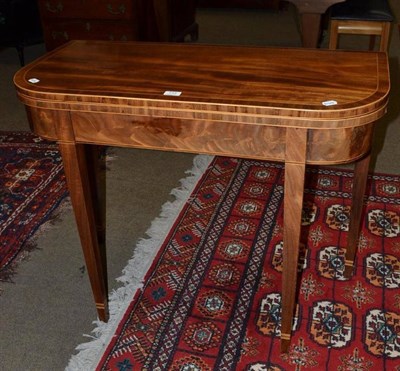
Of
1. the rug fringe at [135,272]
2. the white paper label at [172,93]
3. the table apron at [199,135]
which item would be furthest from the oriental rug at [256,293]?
the white paper label at [172,93]

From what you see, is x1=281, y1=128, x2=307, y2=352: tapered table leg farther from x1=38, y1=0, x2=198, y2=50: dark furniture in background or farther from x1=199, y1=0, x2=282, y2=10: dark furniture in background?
x1=199, y1=0, x2=282, y2=10: dark furniture in background

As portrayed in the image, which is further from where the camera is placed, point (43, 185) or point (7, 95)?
point (7, 95)

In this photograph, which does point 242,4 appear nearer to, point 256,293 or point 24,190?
point 24,190

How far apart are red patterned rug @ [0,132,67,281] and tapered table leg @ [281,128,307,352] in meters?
1.07

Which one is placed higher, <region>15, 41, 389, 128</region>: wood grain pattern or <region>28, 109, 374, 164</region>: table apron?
<region>15, 41, 389, 128</region>: wood grain pattern

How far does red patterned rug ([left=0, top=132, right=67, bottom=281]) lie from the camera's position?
2.03 meters

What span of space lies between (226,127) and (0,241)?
132 cm

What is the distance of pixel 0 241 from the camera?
2.05 meters

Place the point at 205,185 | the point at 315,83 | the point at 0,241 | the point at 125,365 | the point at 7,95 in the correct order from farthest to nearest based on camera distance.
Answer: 1. the point at 7,95
2. the point at 205,185
3. the point at 0,241
4. the point at 125,365
5. the point at 315,83

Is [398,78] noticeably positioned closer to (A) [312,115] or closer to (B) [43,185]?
(B) [43,185]

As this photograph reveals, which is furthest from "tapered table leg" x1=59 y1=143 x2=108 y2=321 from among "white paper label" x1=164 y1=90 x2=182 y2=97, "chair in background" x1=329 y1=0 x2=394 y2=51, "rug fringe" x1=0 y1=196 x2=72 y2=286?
"chair in background" x1=329 y1=0 x2=394 y2=51

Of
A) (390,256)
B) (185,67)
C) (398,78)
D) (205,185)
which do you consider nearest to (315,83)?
(185,67)

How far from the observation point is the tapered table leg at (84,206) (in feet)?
4.26

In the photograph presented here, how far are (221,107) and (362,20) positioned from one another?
2.28m
